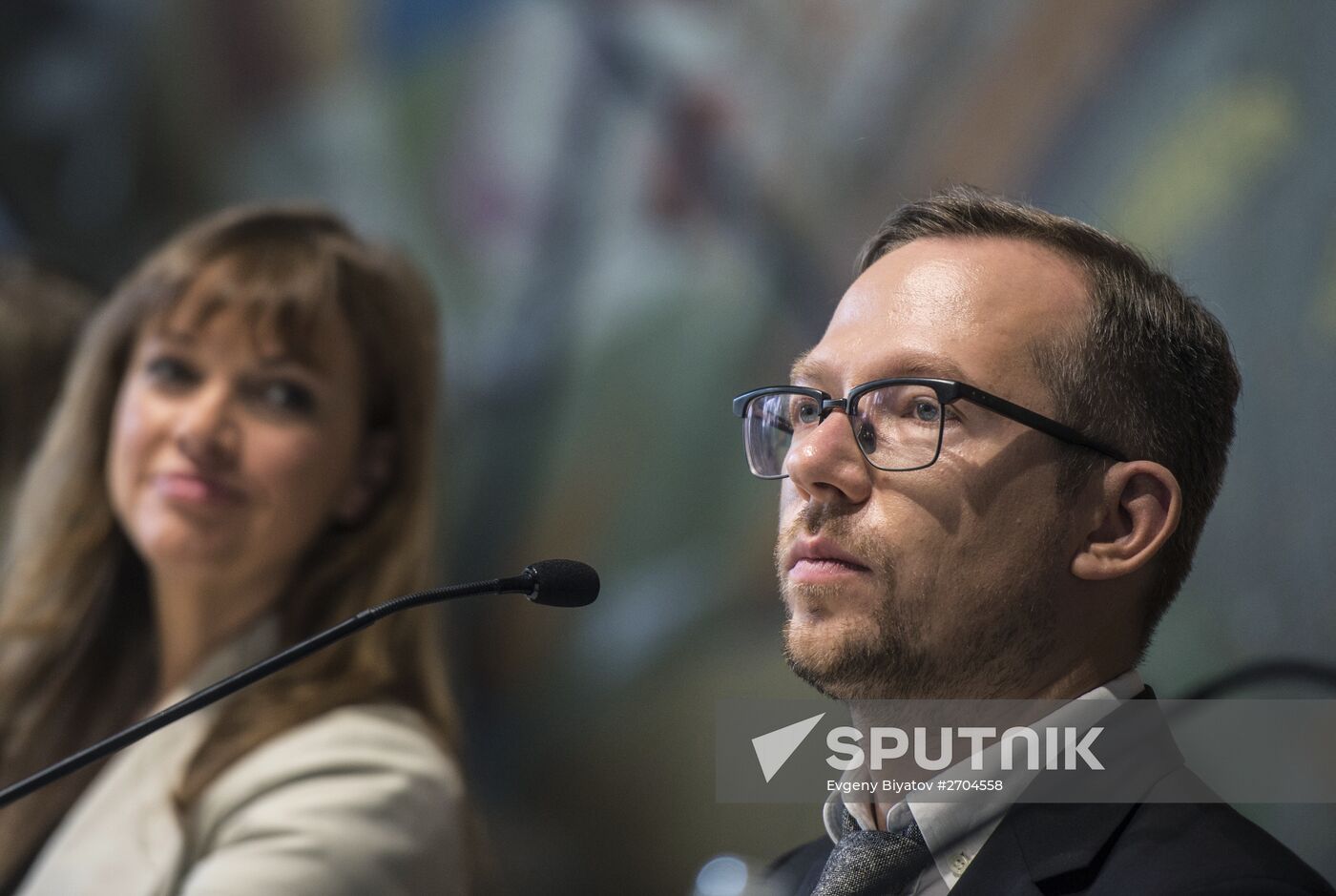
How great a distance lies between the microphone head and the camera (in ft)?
4.50

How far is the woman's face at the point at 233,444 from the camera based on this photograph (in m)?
2.32

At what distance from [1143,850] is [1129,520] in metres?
0.33

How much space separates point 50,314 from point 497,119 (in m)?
1.07

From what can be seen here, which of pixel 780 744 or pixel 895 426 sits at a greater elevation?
pixel 895 426

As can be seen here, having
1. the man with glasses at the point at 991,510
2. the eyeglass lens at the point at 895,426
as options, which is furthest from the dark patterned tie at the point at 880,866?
the eyeglass lens at the point at 895,426

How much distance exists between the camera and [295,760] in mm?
2104

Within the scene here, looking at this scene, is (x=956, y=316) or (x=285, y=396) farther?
(x=285, y=396)

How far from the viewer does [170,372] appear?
7.81 feet

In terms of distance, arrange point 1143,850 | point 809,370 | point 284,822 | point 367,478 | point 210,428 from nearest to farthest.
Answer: point 1143,850, point 809,370, point 284,822, point 210,428, point 367,478

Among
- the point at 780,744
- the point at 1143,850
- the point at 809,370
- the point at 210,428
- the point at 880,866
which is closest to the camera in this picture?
the point at 1143,850

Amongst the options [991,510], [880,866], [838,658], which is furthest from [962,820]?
[991,510]

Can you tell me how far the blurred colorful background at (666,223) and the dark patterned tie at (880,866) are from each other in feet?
1.56

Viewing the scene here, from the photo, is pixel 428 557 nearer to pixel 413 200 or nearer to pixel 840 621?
pixel 413 200

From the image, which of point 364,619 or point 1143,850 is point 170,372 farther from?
point 1143,850
